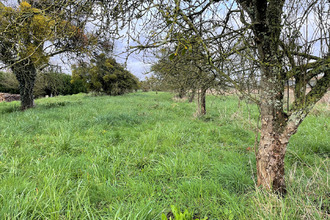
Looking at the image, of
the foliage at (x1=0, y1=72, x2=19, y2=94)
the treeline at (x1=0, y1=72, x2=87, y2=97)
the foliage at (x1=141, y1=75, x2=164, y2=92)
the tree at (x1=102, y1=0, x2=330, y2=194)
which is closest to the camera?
the tree at (x1=102, y1=0, x2=330, y2=194)

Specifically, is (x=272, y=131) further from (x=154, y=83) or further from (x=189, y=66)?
(x=154, y=83)

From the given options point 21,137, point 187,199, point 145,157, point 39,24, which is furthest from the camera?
point 39,24

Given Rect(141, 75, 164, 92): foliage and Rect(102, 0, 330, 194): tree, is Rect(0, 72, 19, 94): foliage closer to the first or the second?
Rect(141, 75, 164, 92): foliage

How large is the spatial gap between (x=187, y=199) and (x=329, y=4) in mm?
2609

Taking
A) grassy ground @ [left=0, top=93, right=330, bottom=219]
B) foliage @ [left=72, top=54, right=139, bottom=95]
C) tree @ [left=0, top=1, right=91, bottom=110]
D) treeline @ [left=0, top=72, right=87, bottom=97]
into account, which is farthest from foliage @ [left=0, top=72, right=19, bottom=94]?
grassy ground @ [left=0, top=93, right=330, bottom=219]

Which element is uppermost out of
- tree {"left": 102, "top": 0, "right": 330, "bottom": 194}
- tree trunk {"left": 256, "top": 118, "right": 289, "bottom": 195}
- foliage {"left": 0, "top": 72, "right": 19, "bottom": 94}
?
foliage {"left": 0, "top": 72, "right": 19, "bottom": 94}

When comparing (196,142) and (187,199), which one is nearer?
(187,199)

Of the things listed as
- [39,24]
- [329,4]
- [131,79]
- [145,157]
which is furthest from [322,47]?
[131,79]

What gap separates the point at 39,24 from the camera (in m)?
5.76

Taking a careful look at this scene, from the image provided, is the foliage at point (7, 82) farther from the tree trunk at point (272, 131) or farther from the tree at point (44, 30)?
the tree trunk at point (272, 131)

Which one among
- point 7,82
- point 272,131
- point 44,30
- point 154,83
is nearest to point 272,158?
point 272,131

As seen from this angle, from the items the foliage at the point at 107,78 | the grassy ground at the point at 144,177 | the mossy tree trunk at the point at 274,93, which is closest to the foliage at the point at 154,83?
the grassy ground at the point at 144,177

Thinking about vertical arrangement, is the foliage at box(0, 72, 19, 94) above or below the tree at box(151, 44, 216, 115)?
above

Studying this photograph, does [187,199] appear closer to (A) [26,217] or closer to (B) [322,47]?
(A) [26,217]
